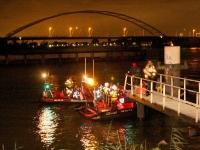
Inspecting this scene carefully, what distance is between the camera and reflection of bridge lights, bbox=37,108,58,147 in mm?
21441

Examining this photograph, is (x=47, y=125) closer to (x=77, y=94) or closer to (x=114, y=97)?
(x=114, y=97)

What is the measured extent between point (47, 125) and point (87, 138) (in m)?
4.50

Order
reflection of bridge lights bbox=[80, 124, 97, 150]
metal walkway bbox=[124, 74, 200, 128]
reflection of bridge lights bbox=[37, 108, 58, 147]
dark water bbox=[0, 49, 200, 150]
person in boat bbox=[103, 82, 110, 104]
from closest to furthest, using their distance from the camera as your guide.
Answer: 1. metal walkway bbox=[124, 74, 200, 128]
2. reflection of bridge lights bbox=[80, 124, 97, 150]
3. dark water bbox=[0, 49, 200, 150]
4. reflection of bridge lights bbox=[37, 108, 58, 147]
5. person in boat bbox=[103, 82, 110, 104]

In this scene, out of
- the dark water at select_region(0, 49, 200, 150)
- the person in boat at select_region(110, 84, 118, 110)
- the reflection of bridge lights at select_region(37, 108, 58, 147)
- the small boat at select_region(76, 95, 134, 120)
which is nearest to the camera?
the dark water at select_region(0, 49, 200, 150)

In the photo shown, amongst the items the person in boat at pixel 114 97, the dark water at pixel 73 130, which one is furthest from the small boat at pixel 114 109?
the dark water at pixel 73 130

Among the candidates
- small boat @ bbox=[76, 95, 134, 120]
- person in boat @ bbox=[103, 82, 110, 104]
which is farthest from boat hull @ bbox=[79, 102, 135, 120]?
person in boat @ bbox=[103, 82, 110, 104]

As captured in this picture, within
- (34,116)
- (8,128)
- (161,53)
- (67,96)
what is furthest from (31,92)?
(161,53)

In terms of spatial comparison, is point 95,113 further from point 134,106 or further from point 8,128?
point 8,128

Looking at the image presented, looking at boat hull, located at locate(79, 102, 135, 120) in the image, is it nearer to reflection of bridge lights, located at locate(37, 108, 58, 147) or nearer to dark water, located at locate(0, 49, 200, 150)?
dark water, located at locate(0, 49, 200, 150)

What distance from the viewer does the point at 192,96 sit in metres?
35.4

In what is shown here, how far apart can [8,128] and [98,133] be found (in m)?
6.01

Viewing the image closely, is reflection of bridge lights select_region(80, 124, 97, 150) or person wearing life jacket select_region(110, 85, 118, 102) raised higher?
person wearing life jacket select_region(110, 85, 118, 102)

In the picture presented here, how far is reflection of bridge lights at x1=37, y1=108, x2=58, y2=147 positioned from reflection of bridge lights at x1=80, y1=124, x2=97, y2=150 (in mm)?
1697

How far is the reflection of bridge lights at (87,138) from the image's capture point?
20.1m
